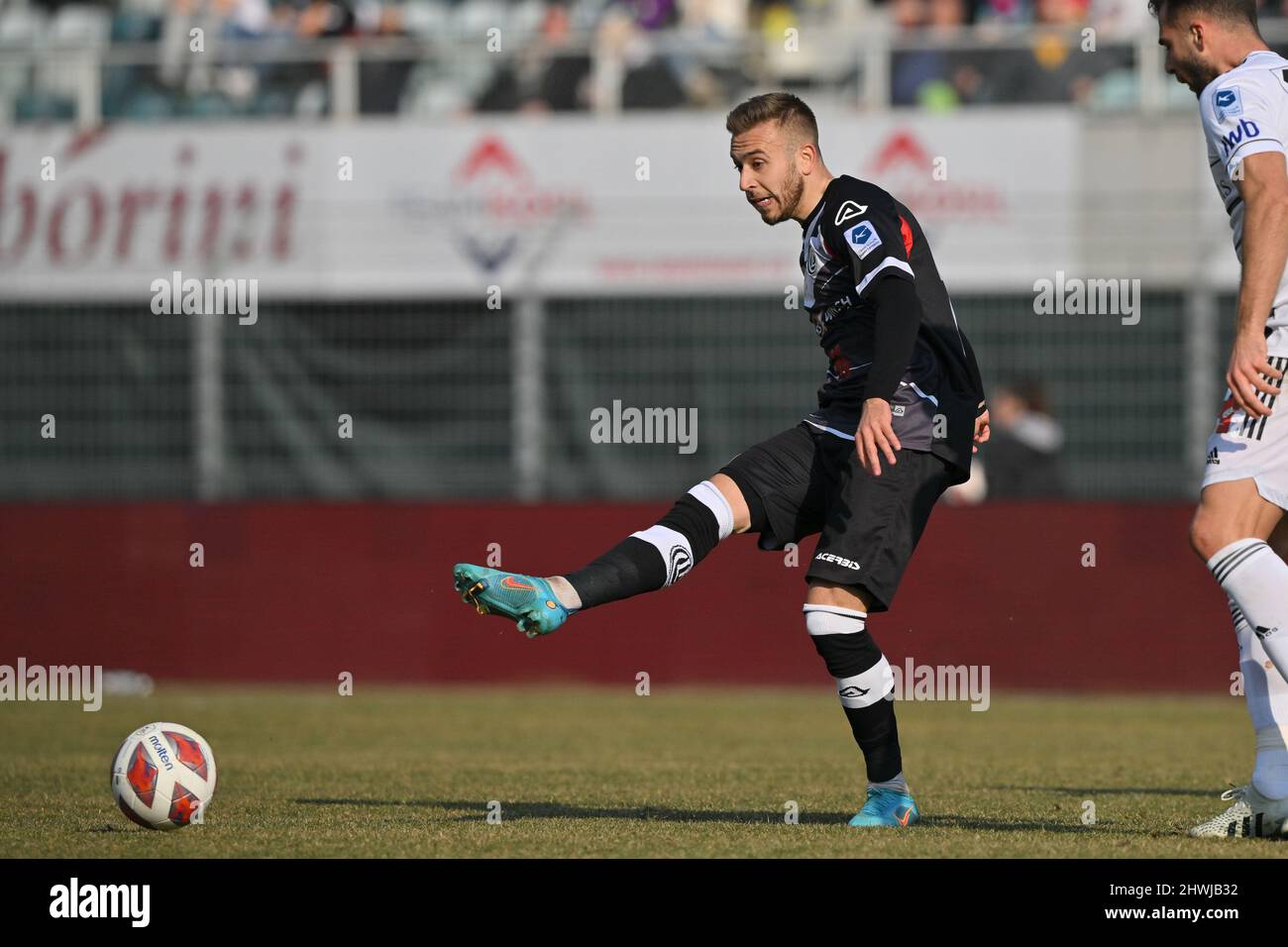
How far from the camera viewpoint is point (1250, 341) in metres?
5.46

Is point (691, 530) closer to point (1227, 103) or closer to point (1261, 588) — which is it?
point (1261, 588)

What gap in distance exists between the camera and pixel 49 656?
1382 cm

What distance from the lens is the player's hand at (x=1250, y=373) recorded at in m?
5.46

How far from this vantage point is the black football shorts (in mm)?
6176

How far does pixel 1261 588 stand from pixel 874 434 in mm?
1236

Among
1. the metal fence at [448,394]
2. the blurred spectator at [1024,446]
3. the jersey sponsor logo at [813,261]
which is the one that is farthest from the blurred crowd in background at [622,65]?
the jersey sponsor logo at [813,261]

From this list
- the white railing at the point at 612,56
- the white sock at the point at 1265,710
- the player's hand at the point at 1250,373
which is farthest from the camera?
the white railing at the point at 612,56

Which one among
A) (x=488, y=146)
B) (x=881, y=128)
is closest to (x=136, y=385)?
(x=488, y=146)

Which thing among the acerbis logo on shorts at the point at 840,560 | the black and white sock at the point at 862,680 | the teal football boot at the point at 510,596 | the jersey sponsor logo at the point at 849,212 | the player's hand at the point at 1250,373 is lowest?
the black and white sock at the point at 862,680

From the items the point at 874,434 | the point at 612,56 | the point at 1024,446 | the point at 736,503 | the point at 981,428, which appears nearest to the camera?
the point at 874,434

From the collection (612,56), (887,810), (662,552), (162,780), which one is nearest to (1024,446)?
(612,56)

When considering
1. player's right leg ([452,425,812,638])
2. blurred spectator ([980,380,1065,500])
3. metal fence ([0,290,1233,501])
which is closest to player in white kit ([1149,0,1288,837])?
player's right leg ([452,425,812,638])

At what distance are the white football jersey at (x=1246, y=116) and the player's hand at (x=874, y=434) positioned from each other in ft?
3.80

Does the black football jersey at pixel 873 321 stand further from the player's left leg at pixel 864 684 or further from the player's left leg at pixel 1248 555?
the player's left leg at pixel 1248 555
